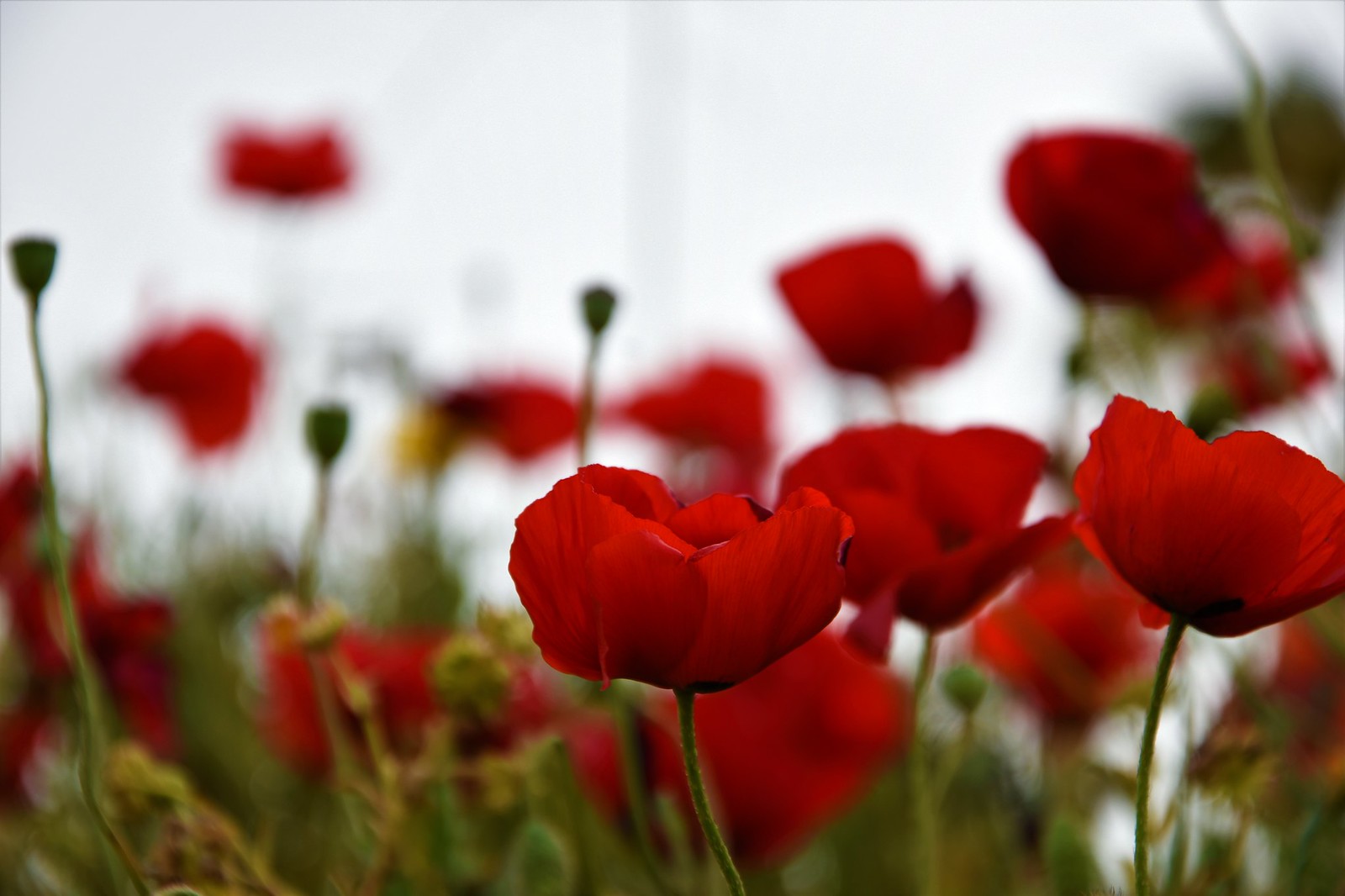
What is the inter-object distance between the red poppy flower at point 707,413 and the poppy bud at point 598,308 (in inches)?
30.8

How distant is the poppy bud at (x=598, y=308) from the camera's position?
1.40ft

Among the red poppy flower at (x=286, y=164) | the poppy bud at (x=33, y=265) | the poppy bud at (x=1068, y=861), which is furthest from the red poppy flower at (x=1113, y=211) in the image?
the red poppy flower at (x=286, y=164)

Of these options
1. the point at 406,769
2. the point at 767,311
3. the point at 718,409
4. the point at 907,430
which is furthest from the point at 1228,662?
the point at 718,409

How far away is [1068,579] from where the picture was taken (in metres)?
0.80

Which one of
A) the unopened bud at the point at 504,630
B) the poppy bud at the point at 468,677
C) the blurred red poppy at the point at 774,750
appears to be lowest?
the blurred red poppy at the point at 774,750

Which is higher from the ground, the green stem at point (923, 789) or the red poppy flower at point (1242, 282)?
the red poppy flower at point (1242, 282)

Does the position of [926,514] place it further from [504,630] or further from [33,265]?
[33,265]

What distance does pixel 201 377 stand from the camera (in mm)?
1100

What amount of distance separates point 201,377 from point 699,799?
3.02 ft

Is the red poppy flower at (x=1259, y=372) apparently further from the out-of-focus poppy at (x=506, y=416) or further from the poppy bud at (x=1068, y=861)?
the out-of-focus poppy at (x=506, y=416)

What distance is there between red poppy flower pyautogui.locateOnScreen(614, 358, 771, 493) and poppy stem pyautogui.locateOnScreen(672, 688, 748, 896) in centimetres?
91

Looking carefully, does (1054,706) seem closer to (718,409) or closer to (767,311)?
(767,311)

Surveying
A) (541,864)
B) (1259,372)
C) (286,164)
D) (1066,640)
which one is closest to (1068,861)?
(541,864)

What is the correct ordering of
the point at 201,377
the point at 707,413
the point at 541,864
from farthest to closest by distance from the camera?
the point at 707,413, the point at 201,377, the point at 541,864
